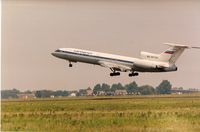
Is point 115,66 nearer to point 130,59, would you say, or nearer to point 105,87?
point 130,59

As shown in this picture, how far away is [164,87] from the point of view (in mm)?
14180

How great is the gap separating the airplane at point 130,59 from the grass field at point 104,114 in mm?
647

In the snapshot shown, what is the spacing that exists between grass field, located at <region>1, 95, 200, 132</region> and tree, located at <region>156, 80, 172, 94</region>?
413mm

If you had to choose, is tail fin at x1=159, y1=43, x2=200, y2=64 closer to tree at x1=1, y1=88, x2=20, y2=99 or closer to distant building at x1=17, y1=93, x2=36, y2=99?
distant building at x1=17, y1=93, x2=36, y2=99

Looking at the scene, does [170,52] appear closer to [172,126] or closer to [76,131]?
[172,126]

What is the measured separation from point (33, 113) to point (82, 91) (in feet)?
3.85

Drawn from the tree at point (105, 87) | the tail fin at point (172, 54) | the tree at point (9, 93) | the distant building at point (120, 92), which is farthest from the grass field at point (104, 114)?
the tail fin at point (172, 54)

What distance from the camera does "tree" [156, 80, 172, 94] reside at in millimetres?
14103

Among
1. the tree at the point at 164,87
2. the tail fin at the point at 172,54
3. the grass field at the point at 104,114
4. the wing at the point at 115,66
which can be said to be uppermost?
the tail fin at the point at 172,54

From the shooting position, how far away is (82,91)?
13.9 m

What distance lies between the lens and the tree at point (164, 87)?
1410 centimetres

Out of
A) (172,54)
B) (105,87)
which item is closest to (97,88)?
(105,87)

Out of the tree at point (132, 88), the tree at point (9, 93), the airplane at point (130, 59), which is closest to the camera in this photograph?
the tree at point (9, 93)

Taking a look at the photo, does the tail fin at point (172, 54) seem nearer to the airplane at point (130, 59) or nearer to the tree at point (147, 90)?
the airplane at point (130, 59)
